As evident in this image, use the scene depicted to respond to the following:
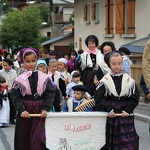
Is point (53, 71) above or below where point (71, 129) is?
above

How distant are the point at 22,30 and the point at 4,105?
35.6 m

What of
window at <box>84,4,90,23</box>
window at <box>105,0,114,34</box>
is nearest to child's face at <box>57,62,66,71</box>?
window at <box>105,0,114,34</box>

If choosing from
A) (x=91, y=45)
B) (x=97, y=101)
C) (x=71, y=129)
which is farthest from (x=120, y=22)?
(x=71, y=129)

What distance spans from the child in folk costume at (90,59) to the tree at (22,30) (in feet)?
118

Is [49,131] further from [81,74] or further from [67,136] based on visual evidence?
[81,74]

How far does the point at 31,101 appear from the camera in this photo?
5.87 metres

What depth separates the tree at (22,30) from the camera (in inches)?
1795

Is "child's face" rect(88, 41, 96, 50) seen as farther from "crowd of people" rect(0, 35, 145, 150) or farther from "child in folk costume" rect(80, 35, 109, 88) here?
"crowd of people" rect(0, 35, 145, 150)

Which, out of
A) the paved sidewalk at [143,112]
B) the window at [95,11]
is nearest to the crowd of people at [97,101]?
the paved sidewalk at [143,112]

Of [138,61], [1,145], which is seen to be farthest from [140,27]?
[1,145]

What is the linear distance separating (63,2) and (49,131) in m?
58.1

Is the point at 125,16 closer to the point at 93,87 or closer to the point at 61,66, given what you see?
the point at 61,66

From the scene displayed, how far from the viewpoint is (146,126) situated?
10172 mm

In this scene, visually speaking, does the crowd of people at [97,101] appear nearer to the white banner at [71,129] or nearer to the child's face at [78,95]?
the white banner at [71,129]
